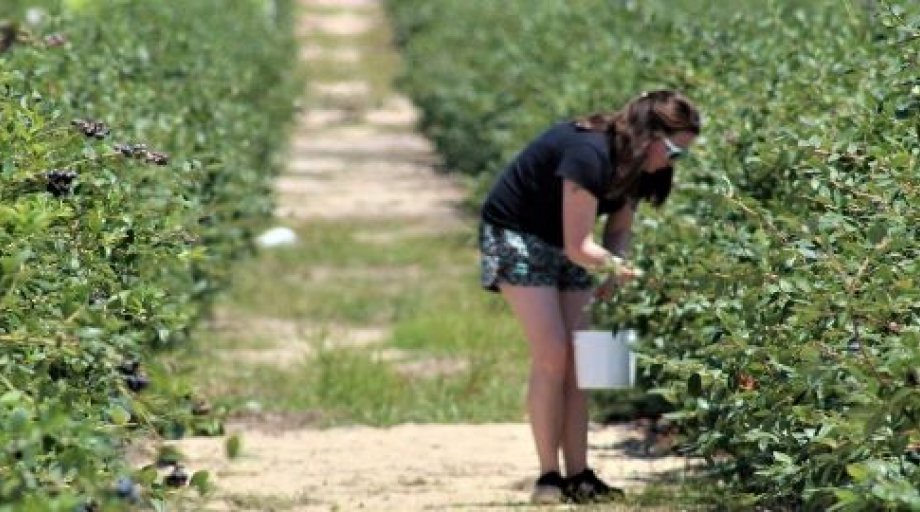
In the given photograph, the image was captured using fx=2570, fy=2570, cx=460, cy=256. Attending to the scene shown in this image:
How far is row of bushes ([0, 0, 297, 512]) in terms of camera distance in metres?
4.17

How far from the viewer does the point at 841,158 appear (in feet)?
21.8

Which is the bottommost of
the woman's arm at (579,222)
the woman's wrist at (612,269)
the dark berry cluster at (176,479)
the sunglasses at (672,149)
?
the dark berry cluster at (176,479)

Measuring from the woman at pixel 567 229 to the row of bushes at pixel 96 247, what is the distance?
1.02 m

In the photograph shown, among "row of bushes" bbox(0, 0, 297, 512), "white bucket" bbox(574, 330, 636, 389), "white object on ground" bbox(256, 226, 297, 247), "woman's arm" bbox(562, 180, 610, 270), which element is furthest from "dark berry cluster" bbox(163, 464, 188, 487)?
"white object on ground" bbox(256, 226, 297, 247)

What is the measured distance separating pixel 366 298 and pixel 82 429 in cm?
1008

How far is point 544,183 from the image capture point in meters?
7.75

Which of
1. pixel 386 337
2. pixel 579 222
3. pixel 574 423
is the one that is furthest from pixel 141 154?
pixel 386 337

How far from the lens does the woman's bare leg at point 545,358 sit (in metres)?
7.83

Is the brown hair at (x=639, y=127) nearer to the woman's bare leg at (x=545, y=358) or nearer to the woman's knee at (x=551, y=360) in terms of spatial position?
the woman's bare leg at (x=545, y=358)

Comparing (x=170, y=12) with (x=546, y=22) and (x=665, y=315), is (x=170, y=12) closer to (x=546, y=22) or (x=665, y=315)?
(x=546, y=22)

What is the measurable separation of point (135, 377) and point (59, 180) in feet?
2.30

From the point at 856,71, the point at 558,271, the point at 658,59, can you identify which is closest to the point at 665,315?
the point at 558,271

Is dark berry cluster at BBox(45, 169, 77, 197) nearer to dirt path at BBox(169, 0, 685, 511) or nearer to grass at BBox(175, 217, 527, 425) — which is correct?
dirt path at BBox(169, 0, 685, 511)

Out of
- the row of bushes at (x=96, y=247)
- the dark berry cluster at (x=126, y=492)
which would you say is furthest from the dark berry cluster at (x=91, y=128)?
the dark berry cluster at (x=126, y=492)
